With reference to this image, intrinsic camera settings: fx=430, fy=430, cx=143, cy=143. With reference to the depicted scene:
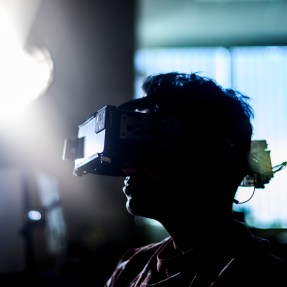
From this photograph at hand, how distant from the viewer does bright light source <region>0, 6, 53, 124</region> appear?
2.67 meters

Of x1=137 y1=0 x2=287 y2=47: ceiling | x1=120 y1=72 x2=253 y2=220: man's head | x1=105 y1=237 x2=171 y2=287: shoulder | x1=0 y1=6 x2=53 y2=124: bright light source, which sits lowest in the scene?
x1=105 y1=237 x2=171 y2=287: shoulder

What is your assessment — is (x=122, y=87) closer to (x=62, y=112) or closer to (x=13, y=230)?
(x=62, y=112)

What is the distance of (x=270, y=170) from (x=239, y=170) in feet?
0.27

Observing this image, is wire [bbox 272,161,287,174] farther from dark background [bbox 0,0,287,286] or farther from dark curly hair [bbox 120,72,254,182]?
dark background [bbox 0,0,287,286]

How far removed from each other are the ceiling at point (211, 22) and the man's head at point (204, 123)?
7.47 feet

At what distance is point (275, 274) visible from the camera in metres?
0.92

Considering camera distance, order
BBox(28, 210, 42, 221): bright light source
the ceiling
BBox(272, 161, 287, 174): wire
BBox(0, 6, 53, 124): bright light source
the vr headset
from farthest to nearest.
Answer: the ceiling < BBox(0, 6, 53, 124): bright light source < BBox(28, 210, 42, 221): bright light source < BBox(272, 161, 287, 174): wire < the vr headset

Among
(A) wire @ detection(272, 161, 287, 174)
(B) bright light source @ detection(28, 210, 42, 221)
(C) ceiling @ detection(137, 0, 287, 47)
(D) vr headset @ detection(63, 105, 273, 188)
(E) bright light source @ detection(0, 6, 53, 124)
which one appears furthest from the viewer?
(C) ceiling @ detection(137, 0, 287, 47)

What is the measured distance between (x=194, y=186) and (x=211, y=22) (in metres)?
3.03

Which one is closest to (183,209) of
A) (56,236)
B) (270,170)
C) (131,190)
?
(131,190)

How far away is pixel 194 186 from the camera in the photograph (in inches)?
44.9

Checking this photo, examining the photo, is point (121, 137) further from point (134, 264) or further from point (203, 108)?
point (134, 264)

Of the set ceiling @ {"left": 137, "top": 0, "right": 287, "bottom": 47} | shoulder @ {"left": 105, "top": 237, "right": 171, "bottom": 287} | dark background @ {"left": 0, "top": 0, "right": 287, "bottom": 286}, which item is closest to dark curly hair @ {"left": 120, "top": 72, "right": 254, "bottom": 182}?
shoulder @ {"left": 105, "top": 237, "right": 171, "bottom": 287}

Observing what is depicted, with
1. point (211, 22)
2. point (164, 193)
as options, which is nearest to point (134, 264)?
point (164, 193)
